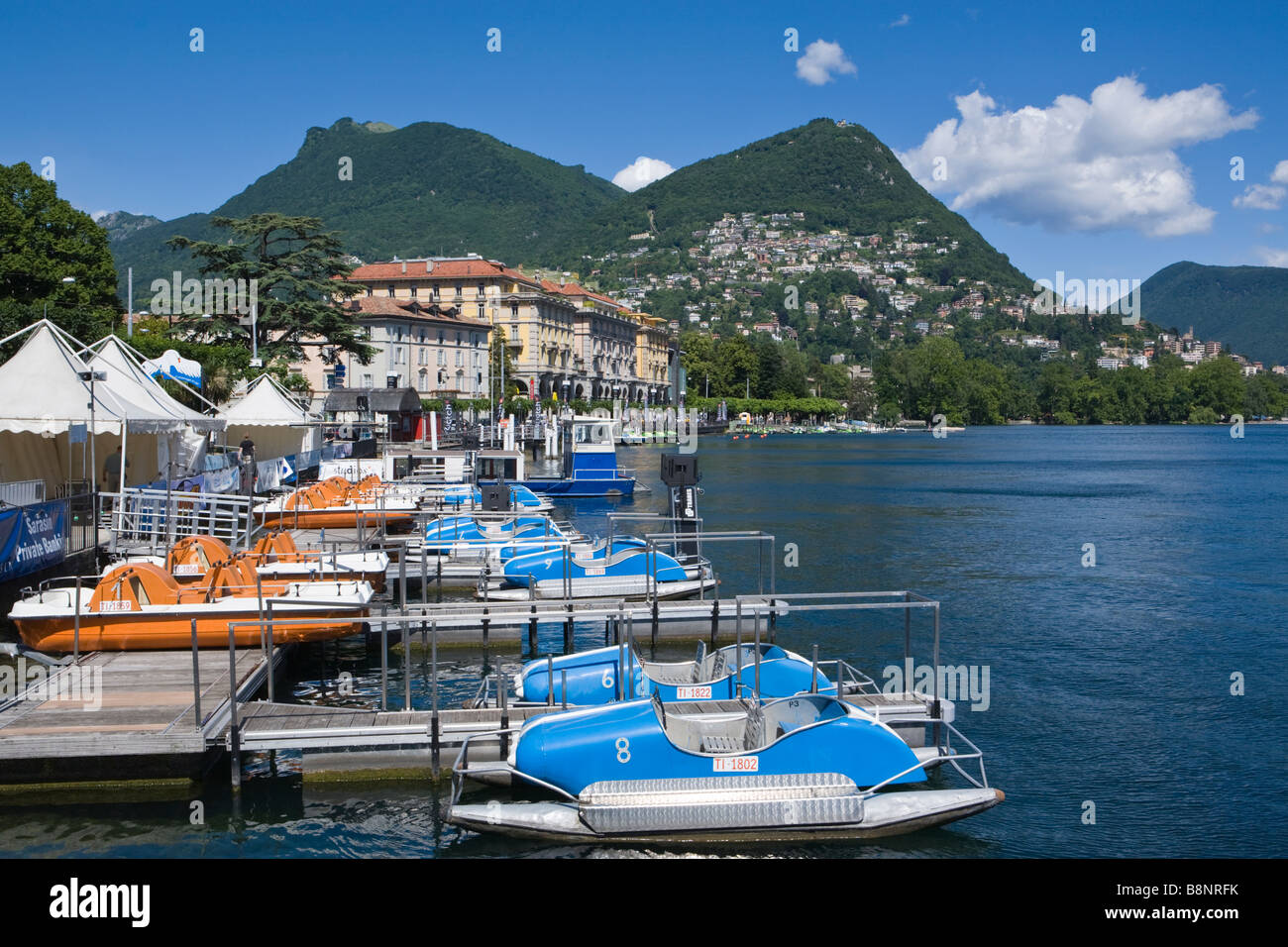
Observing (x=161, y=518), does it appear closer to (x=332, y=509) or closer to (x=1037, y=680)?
(x=332, y=509)

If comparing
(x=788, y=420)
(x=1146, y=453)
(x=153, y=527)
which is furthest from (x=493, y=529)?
(x=788, y=420)

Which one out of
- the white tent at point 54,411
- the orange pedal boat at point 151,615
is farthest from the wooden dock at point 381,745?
the white tent at point 54,411

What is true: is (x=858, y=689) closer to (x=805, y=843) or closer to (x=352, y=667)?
(x=805, y=843)

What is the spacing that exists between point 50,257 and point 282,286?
11439 millimetres

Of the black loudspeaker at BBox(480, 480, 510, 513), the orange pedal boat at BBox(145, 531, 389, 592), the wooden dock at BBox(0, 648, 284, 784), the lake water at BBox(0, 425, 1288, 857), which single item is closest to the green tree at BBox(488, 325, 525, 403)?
the lake water at BBox(0, 425, 1288, 857)

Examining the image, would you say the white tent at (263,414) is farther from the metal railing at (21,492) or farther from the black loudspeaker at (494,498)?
the metal railing at (21,492)

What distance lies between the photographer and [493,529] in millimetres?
27938

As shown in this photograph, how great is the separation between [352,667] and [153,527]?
251 inches

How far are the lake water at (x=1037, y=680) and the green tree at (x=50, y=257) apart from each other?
2613cm

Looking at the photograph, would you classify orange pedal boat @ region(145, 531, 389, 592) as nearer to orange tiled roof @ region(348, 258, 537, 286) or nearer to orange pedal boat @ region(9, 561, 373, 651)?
orange pedal boat @ region(9, 561, 373, 651)

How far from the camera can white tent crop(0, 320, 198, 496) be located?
76.2 ft

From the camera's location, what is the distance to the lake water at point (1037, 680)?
11.9 metres

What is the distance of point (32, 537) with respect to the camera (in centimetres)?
1903

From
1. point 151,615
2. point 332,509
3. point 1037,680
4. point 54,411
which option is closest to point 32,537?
point 151,615
